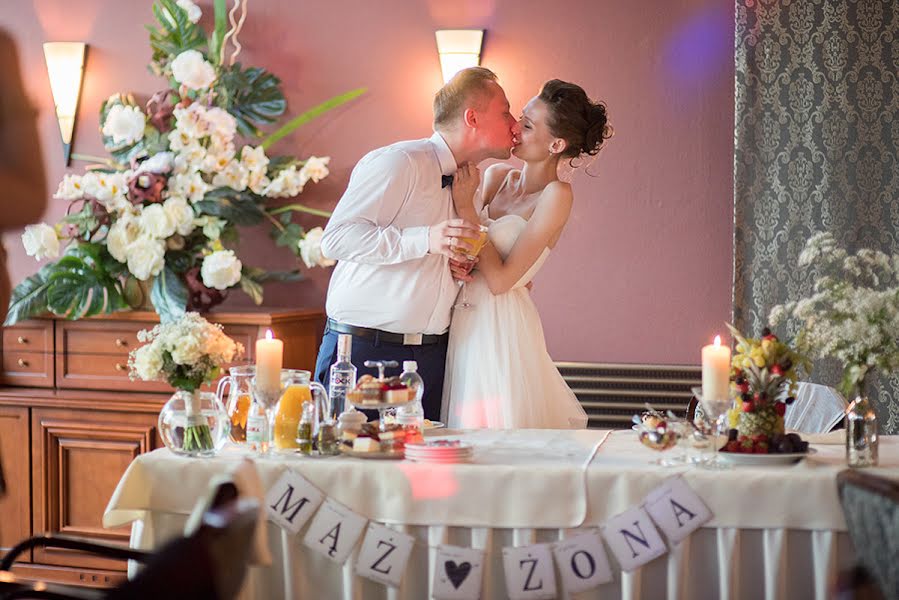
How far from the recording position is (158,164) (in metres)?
4.19

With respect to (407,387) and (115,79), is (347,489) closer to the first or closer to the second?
(407,387)

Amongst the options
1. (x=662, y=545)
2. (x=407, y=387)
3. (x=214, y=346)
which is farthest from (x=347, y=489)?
(x=662, y=545)

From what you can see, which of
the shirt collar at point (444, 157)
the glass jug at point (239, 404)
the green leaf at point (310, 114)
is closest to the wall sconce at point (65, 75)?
the green leaf at point (310, 114)

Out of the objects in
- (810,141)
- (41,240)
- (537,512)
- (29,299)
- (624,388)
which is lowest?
(537,512)

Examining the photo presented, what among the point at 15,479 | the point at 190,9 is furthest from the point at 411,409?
the point at 190,9

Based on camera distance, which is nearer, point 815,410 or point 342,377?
point 342,377

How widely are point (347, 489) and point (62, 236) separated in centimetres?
241

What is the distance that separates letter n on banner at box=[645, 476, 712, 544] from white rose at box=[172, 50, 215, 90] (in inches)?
103

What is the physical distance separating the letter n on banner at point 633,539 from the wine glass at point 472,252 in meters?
1.04

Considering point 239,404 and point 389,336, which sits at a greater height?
point 389,336

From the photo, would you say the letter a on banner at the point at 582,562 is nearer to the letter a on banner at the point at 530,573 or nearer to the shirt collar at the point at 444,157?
the letter a on banner at the point at 530,573

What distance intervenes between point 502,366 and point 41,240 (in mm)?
1938

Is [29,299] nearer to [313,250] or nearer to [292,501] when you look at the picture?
[313,250]

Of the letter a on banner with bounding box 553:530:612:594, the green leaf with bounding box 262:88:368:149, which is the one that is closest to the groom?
the green leaf with bounding box 262:88:368:149
